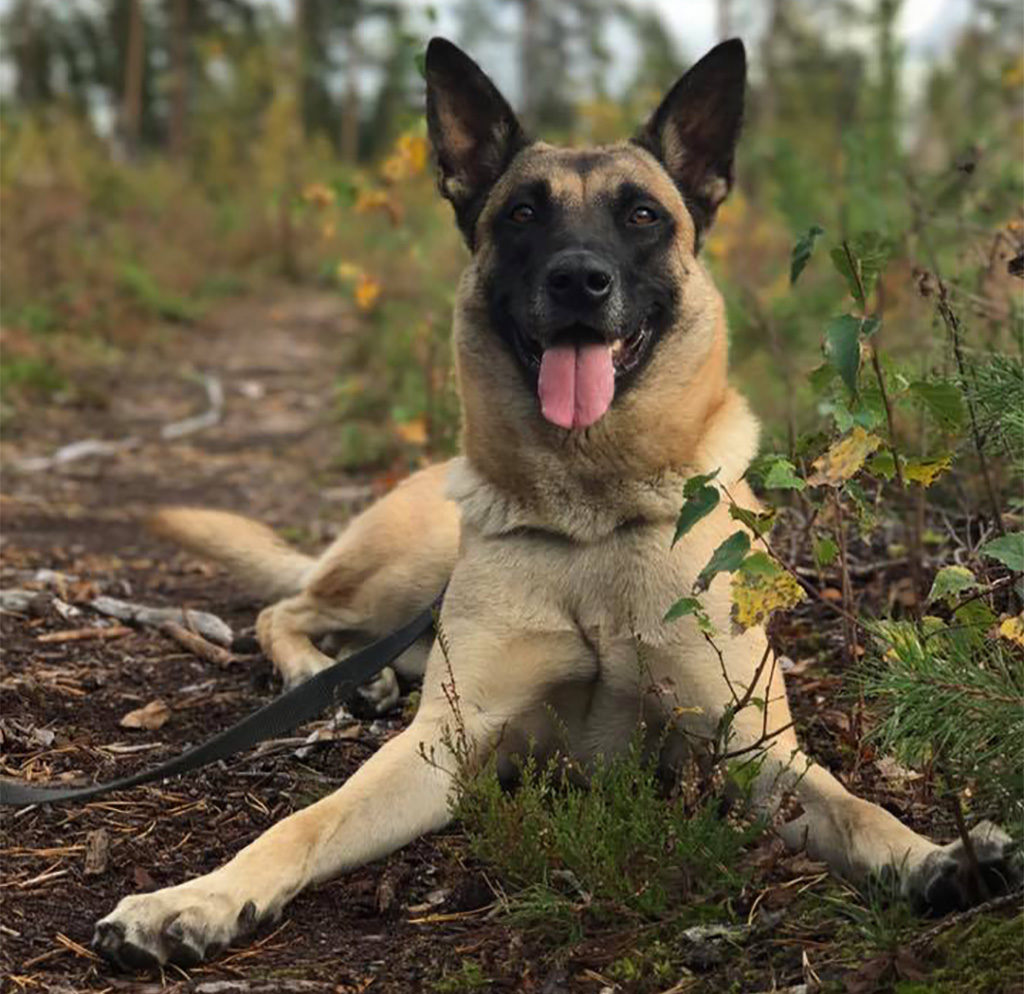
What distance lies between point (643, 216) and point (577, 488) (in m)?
0.78

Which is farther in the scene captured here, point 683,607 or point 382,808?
point 382,808

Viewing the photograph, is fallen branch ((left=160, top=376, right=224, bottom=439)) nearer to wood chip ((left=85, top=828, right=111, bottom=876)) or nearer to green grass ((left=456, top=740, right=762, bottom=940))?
wood chip ((left=85, top=828, right=111, bottom=876))

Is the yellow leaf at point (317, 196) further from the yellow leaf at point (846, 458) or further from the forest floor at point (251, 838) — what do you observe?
the yellow leaf at point (846, 458)

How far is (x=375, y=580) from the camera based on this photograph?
4316 mm

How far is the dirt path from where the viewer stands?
7.93ft

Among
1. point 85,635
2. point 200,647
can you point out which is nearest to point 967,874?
point 200,647

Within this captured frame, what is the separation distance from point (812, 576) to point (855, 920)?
2187 millimetres

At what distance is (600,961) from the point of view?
7.37 feet

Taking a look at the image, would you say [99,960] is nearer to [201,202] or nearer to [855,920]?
[855,920]

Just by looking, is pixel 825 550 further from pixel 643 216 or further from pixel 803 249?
pixel 643 216

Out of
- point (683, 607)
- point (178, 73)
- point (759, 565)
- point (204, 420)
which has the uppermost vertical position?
point (178, 73)

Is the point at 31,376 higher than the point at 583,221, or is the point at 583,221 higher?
the point at 583,221

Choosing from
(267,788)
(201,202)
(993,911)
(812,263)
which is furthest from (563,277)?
(201,202)

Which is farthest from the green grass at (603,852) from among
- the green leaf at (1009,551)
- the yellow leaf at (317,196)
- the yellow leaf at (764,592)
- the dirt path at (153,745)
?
the yellow leaf at (317,196)
